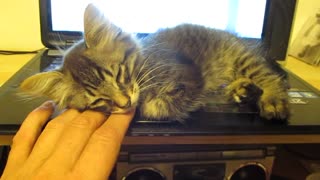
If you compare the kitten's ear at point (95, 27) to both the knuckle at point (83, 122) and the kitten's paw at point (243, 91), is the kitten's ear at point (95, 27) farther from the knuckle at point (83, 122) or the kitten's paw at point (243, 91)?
the kitten's paw at point (243, 91)

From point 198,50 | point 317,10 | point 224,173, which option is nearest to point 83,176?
point 224,173

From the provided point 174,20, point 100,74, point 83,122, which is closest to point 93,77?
point 100,74

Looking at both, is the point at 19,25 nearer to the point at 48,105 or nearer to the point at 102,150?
the point at 48,105

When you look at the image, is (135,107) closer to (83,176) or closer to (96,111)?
(96,111)

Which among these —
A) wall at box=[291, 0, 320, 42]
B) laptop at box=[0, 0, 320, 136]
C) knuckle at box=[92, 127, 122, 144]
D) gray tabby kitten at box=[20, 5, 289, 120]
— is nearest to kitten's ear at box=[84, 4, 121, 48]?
gray tabby kitten at box=[20, 5, 289, 120]

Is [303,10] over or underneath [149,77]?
over

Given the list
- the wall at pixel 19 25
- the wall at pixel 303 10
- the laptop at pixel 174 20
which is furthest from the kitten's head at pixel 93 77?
the wall at pixel 303 10

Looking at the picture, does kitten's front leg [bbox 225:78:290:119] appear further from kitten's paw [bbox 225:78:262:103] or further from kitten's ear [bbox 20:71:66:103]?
kitten's ear [bbox 20:71:66:103]
